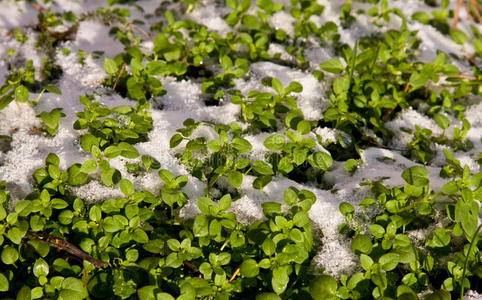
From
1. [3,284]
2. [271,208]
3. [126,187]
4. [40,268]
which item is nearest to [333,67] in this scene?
[271,208]

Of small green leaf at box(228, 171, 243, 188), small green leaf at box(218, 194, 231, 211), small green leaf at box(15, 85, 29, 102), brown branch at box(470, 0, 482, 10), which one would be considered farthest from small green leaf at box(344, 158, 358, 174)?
brown branch at box(470, 0, 482, 10)

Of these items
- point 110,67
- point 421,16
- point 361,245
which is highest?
point 421,16

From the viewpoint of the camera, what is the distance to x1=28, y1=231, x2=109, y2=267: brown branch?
6.15 feet

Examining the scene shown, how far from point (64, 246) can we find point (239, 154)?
3.62 feet

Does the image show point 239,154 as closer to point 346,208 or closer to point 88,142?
point 346,208

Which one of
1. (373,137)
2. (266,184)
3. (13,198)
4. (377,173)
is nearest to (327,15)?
(373,137)

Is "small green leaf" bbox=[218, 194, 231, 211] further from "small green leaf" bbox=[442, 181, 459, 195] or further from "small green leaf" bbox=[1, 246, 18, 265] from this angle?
"small green leaf" bbox=[442, 181, 459, 195]

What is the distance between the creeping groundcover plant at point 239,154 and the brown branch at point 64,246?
0.03 ft

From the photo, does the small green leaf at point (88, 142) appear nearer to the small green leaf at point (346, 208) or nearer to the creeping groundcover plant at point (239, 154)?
the creeping groundcover plant at point (239, 154)

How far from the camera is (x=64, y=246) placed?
1908 millimetres

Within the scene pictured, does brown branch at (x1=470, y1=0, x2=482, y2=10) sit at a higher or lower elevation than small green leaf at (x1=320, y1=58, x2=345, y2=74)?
higher

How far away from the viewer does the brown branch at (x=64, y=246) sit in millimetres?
1875

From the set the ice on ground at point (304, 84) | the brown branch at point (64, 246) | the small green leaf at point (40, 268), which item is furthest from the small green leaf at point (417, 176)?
the small green leaf at point (40, 268)

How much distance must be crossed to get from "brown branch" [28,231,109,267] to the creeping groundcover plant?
1 cm
